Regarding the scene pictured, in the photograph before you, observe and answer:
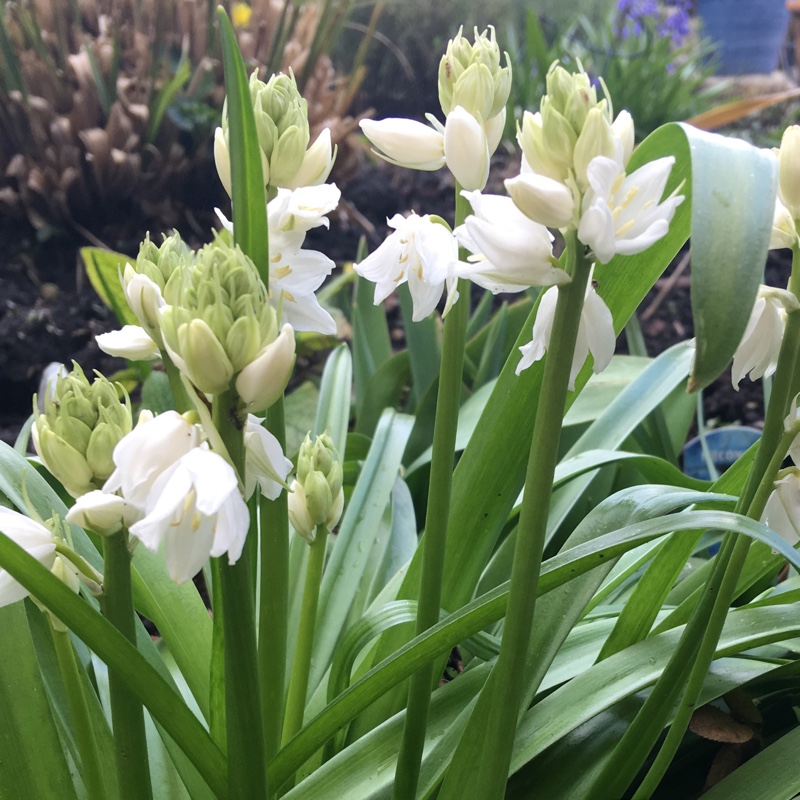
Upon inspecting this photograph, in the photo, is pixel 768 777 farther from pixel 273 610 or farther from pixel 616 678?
pixel 273 610

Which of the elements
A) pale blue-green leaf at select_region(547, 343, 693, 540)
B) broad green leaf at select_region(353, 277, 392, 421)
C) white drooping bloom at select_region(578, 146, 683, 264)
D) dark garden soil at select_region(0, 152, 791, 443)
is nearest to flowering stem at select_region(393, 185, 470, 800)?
white drooping bloom at select_region(578, 146, 683, 264)

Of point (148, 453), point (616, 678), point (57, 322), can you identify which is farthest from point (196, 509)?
point (57, 322)

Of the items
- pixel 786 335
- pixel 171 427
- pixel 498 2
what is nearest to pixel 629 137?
pixel 786 335

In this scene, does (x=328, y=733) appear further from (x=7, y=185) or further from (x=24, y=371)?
(x=7, y=185)

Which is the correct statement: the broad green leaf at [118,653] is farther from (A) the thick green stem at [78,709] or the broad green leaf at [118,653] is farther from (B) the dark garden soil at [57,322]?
(B) the dark garden soil at [57,322]

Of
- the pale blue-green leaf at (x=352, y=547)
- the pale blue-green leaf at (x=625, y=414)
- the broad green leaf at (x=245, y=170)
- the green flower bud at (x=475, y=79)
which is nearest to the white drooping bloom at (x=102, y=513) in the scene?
the broad green leaf at (x=245, y=170)
